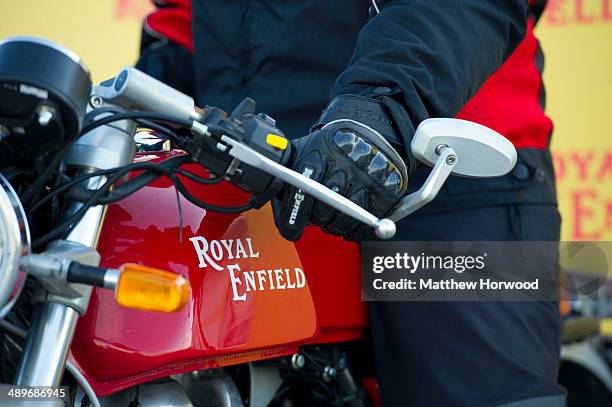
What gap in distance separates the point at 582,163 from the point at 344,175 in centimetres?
350

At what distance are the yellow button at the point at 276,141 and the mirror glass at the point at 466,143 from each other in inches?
6.3

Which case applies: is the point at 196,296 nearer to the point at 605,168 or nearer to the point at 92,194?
the point at 92,194

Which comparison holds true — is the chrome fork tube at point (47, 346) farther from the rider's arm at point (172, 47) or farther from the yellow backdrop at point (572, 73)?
the yellow backdrop at point (572, 73)

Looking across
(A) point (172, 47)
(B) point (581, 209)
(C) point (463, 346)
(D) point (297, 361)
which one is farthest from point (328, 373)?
(B) point (581, 209)

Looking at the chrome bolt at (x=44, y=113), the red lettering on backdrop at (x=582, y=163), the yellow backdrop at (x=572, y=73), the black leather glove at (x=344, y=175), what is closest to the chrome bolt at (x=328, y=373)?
the black leather glove at (x=344, y=175)

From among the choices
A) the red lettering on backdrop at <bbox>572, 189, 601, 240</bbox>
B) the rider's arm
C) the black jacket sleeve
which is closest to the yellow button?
the black jacket sleeve

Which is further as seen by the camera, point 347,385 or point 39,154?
point 347,385

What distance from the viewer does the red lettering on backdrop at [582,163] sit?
426cm

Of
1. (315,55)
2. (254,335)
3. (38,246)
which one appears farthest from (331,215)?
(315,55)

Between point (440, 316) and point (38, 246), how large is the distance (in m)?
0.75

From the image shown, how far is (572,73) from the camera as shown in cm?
429

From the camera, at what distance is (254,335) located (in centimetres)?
116

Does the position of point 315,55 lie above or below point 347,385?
above

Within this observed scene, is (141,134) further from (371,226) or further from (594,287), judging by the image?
(594,287)
